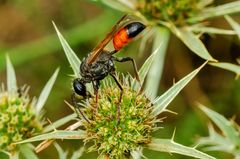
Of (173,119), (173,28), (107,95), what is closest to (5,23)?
(173,119)

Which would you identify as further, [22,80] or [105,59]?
[22,80]

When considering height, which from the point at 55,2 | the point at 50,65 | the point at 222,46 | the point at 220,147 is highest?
the point at 55,2

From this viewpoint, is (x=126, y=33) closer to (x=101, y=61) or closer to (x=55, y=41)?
(x=101, y=61)

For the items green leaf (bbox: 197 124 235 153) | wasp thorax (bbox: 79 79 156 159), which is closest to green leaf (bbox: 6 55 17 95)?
wasp thorax (bbox: 79 79 156 159)

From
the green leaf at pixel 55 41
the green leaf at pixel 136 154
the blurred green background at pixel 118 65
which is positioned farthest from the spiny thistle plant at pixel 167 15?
the green leaf at pixel 136 154

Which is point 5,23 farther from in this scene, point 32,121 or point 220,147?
point 220,147

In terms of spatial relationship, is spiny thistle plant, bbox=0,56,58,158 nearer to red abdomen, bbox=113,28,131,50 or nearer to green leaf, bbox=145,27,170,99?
red abdomen, bbox=113,28,131,50

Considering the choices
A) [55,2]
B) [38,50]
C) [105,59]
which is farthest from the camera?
[55,2]

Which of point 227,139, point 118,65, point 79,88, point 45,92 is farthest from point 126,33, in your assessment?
point 118,65
